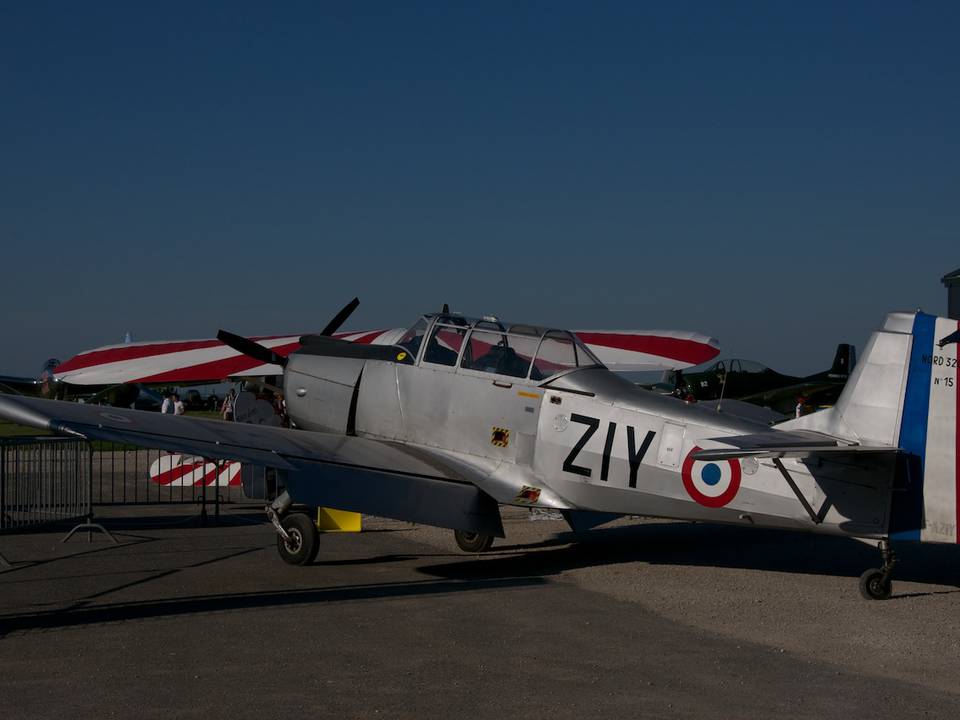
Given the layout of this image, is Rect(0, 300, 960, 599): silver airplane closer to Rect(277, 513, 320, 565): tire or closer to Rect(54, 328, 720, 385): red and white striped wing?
Rect(277, 513, 320, 565): tire

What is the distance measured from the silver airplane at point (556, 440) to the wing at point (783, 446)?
2 cm

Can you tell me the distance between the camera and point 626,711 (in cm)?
500

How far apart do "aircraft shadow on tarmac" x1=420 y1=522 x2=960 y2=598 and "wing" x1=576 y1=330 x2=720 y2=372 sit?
2943 millimetres

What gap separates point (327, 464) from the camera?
8.53 meters

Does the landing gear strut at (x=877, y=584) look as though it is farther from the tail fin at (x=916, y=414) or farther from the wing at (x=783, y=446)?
the wing at (x=783, y=446)

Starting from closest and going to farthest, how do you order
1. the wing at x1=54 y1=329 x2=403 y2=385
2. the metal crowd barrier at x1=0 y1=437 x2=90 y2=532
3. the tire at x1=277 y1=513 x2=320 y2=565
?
the tire at x1=277 y1=513 x2=320 y2=565
the metal crowd barrier at x1=0 y1=437 x2=90 y2=532
the wing at x1=54 y1=329 x2=403 y2=385

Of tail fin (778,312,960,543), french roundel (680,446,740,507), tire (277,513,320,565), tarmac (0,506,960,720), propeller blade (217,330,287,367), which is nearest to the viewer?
tarmac (0,506,960,720)

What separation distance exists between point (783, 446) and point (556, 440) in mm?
2375

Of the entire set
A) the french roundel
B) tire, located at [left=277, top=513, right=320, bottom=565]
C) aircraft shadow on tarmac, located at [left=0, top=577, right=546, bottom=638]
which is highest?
the french roundel

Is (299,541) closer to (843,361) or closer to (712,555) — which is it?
(712,555)

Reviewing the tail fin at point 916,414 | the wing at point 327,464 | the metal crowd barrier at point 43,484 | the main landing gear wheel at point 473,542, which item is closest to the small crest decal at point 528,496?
the wing at point 327,464

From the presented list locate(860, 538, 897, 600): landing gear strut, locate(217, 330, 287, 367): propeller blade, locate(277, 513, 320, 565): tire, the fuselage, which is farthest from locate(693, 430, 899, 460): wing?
locate(217, 330, 287, 367): propeller blade

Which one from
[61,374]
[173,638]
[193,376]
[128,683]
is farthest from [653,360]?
[128,683]

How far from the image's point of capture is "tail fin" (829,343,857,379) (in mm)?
30547
